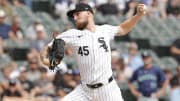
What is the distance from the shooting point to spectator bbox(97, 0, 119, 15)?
52.6 feet

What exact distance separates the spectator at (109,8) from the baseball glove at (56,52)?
824 centimetres

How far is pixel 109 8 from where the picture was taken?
52.9 feet

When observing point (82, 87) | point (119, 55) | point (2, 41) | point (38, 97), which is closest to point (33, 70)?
point (38, 97)

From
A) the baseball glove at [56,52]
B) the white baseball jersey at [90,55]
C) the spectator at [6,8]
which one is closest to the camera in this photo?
the baseball glove at [56,52]

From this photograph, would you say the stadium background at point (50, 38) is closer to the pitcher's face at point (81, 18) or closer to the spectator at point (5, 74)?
the spectator at point (5, 74)

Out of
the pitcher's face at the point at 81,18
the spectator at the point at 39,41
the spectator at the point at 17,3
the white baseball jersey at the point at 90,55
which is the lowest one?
the spectator at the point at 39,41

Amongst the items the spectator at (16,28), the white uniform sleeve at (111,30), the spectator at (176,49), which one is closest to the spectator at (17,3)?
the spectator at (16,28)

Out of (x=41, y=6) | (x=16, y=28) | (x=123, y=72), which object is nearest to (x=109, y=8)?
(x=41, y=6)

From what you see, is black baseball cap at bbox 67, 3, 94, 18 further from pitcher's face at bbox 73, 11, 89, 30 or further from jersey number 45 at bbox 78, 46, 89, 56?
jersey number 45 at bbox 78, 46, 89, 56

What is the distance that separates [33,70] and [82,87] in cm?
433

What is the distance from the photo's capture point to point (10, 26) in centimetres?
1395

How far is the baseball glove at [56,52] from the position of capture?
7.77 meters

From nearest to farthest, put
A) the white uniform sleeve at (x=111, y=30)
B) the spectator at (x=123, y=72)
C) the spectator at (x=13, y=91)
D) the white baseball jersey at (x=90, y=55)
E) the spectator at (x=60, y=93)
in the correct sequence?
the white baseball jersey at (x=90, y=55) < the white uniform sleeve at (x=111, y=30) < the spectator at (x=13, y=91) < the spectator at (x=60, y=93) < the spectator at (x=123, y=72)

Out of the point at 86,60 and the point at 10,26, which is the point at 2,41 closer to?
the point at 10,26
